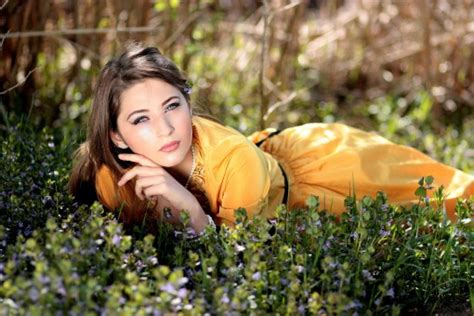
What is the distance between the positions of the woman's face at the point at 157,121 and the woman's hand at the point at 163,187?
0.15ft

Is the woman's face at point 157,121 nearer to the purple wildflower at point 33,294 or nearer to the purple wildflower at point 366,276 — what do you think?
the purple wildflower at point 366,276

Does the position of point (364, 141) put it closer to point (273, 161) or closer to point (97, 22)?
point (273, 161)

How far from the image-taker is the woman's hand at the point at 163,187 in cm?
320

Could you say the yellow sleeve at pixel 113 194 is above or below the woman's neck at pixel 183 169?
below

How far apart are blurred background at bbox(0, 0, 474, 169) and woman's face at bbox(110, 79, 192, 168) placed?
1.21 m

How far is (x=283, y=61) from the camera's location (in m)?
5.19

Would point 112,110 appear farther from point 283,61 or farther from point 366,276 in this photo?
point 283,61

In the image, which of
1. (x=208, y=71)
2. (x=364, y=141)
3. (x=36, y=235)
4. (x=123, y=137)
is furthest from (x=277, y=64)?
(x=36, y=235)

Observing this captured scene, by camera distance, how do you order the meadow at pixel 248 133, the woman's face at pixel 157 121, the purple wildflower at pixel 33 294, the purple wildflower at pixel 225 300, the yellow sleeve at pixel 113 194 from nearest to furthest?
the purple wildflower at pixel 33 294, the purple wildflower at pixel 225 300, the meadow at pixel 248 133, the woman's face at pixel 157 121, the yellow sleeve at pixel 113 194

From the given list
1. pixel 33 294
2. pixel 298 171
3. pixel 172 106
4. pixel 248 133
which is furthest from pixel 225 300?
pixel 248 133

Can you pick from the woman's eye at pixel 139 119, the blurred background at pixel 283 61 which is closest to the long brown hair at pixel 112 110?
the woman's eye at pixel 139 119

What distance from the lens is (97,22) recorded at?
484 cm

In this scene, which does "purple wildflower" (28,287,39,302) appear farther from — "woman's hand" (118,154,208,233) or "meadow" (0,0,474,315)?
"woman's hand" (118,154,208,233)

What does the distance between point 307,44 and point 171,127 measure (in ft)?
8.84
